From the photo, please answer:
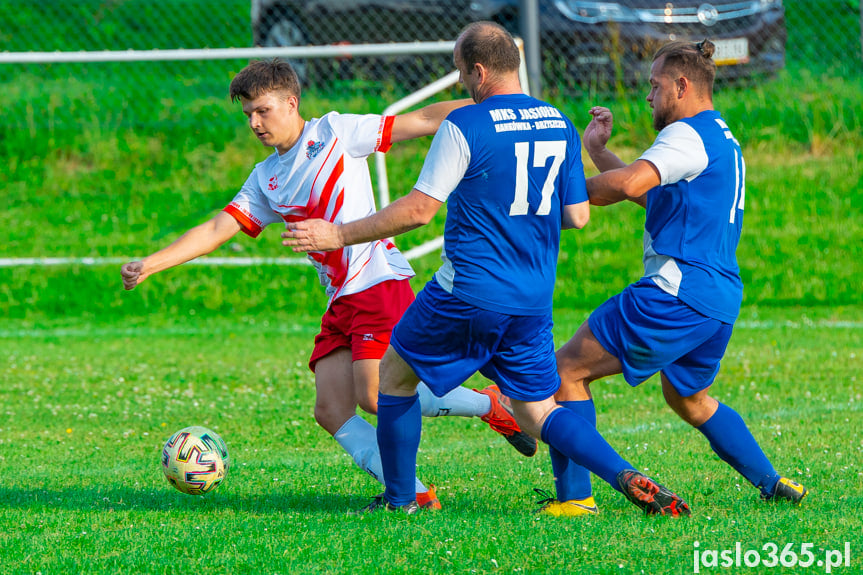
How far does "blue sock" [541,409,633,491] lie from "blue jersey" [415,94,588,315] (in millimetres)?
467

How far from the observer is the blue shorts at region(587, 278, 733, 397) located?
448 centimetres

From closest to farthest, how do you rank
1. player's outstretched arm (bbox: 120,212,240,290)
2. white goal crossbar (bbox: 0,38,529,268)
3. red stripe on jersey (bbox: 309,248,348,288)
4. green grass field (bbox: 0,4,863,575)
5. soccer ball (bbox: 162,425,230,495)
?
green grass field (bbox: 0,4,863,575)
player's outstretched arm (bbox: 120,212,240,290)
soccer ball (bbox: 162,425,230,495)
red stripe on jersey (bbox: 309,248,348,288)
white goal crossbar (bbox: 0,38,529,268)

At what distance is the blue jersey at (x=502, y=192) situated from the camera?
4.13m

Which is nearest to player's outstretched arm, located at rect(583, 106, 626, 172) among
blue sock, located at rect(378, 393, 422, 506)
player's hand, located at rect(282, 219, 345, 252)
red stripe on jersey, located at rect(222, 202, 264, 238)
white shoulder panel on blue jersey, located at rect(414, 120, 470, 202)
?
white shoulder panel on blue jersey, located at rect(414, 120, 470, 202)

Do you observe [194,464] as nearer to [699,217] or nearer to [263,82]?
[263,82]

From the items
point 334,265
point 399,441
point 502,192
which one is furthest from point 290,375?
point 502,192

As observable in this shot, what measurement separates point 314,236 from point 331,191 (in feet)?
2.84

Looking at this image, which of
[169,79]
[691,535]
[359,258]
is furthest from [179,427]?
[169,79]

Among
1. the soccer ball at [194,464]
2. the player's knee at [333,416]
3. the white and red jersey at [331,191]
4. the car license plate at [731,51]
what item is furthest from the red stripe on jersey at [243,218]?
the car license plate at [731,51]

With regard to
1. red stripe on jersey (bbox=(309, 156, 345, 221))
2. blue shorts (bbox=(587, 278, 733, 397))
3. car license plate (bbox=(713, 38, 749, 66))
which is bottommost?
blue shorts (bbox=(587, 278, 733, 397))

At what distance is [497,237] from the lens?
166 inches

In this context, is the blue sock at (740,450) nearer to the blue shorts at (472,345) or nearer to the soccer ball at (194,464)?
the blue shorts at (472,345)

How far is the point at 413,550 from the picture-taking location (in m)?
3.96

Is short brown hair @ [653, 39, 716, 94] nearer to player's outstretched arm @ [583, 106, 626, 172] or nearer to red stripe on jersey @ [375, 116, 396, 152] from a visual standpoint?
player's outstretched arm @ [583, 106, 626, 172]
